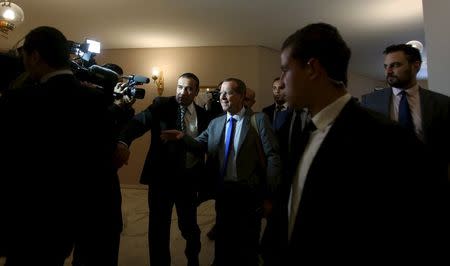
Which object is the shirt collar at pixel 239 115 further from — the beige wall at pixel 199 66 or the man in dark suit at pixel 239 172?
the beige wall at pixel 199 66

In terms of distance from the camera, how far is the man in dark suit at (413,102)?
1.61m

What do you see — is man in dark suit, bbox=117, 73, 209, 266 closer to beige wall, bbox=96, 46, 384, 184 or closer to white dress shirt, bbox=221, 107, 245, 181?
white dress shirt, bbox=221, 107, 245, 181

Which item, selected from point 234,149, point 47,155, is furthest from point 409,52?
point 47,155

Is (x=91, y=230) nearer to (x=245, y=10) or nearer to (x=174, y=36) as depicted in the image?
(x=245, y=10)

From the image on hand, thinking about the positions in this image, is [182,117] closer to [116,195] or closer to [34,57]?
[116,195]

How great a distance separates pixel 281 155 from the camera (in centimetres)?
189

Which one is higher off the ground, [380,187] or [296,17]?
[296,17]

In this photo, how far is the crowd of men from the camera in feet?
2.41

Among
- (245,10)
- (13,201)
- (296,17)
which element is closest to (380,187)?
(13,201)

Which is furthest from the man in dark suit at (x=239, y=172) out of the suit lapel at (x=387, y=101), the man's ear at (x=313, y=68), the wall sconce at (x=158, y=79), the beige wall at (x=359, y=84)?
the beige wall at (x=359, y=84)

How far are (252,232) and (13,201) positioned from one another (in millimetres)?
1258

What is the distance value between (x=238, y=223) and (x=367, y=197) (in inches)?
49.3

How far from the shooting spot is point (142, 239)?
9.87ft

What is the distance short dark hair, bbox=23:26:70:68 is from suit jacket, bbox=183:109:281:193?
91 centimetres
